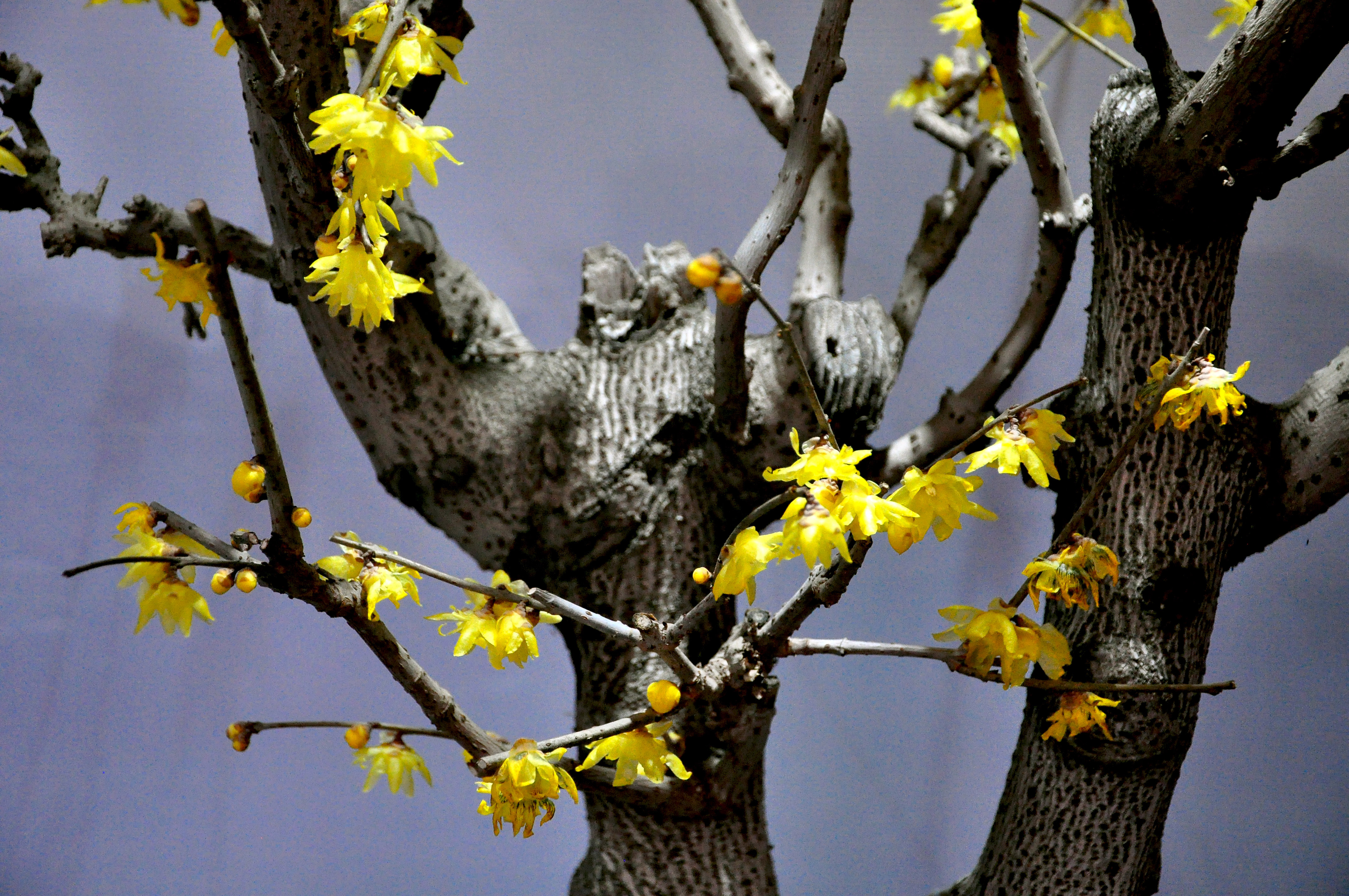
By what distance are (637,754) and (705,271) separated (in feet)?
1.48

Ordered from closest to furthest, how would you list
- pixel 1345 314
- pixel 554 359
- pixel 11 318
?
1. pixel 554 359
2. pixel 1345 314
3. pixel 11 318

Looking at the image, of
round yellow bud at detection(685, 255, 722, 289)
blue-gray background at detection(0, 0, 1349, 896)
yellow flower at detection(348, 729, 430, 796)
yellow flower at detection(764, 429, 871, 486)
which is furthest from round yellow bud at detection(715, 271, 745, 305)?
blue-gray background at detection(0, 0, 1349, 896)

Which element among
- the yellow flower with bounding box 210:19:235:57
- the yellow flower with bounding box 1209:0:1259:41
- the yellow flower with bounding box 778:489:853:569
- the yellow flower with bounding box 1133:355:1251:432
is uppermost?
the yellow flower with bounding box 1209:0:1259:41

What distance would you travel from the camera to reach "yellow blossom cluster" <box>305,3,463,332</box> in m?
0.65

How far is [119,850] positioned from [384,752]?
112 centimetres

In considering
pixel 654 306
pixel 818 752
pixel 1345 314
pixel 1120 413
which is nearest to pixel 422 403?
pixel 654 306

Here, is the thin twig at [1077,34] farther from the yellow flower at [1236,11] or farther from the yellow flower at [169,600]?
the yellow flower at [169,600]

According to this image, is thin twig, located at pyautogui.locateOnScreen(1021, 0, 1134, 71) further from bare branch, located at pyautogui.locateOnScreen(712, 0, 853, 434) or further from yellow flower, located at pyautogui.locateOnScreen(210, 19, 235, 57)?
yellow flower, located at pyautogui.locateOnScreen(210, 19, 235, 57)

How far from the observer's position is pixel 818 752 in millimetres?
1825

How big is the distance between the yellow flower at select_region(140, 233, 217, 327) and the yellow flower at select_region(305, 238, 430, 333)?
22cm

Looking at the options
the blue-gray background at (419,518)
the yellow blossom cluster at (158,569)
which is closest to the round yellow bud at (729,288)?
the yellow blossom cluster at (158,569)

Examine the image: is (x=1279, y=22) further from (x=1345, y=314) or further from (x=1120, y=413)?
(x=1345, y=314)

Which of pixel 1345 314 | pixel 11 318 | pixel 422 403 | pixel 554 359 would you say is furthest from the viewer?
pixel 11 318

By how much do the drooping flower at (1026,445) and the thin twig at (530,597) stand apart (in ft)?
0.99
